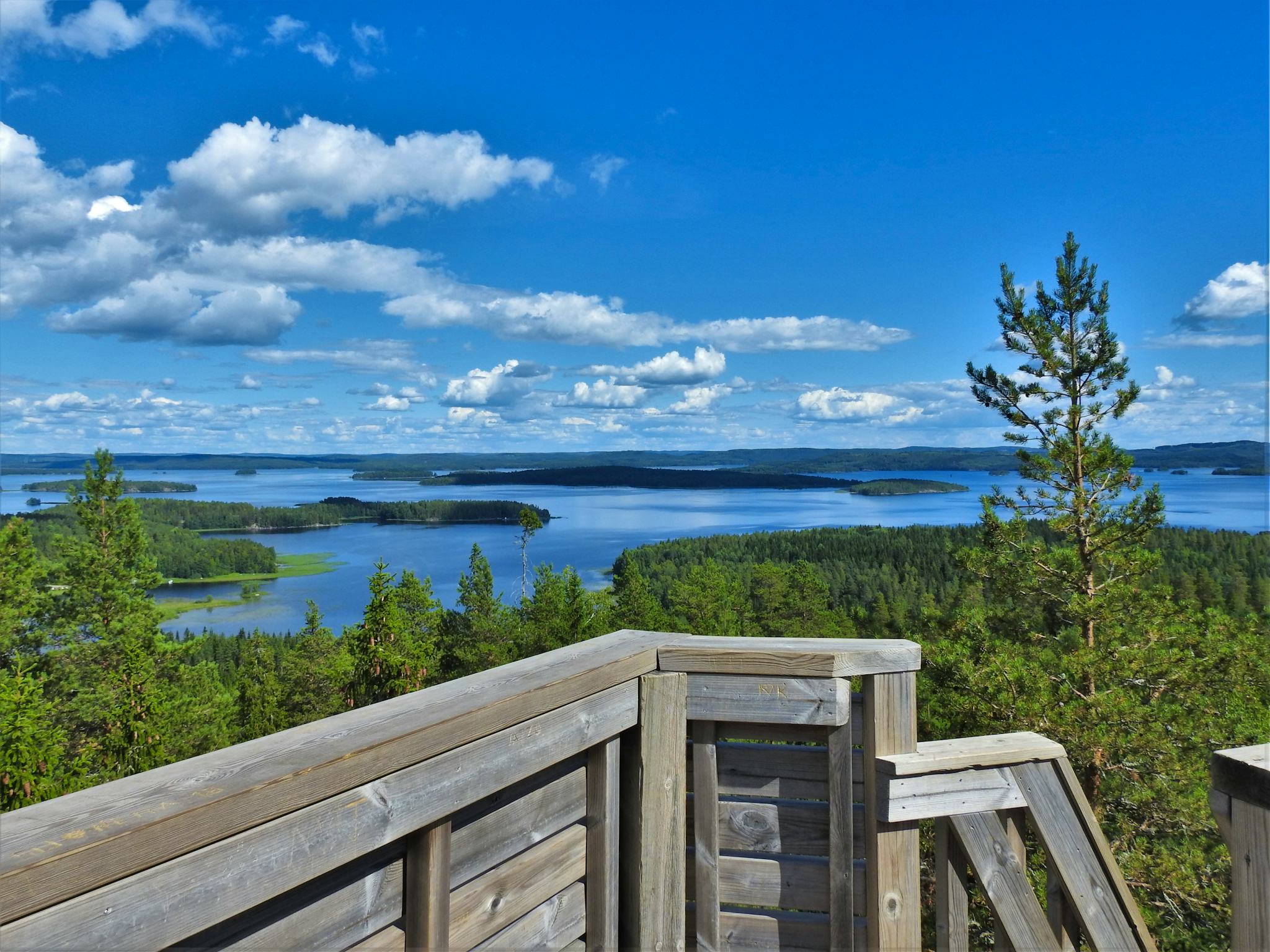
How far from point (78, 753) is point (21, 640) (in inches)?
174

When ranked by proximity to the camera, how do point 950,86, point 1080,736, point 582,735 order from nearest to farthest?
1. point 582,735
2. point 1080,736
3. point 950,86

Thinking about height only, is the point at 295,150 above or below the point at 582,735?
above

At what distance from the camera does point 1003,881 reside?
5.34ft

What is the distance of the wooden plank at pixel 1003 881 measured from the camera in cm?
162

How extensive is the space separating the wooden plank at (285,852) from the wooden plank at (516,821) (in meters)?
0.08

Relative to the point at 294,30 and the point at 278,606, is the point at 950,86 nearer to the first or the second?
the point at 294,30

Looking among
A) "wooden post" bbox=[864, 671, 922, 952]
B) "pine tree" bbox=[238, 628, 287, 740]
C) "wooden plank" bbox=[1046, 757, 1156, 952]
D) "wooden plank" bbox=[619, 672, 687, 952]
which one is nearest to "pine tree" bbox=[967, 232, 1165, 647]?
"wooden plank" bbox=[1046, 757, 1156, 952]

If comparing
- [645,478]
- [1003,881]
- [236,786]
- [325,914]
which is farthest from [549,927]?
[645,478]

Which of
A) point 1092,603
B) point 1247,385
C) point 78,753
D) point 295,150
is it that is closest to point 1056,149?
point 1247,385

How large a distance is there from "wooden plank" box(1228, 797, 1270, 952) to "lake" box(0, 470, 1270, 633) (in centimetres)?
3368

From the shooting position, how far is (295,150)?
4281 centimetres

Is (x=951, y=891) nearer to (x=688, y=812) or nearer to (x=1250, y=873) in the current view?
(x=688, y=812)

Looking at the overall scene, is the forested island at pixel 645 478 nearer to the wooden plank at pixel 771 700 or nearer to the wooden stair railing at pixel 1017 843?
the wooden stair railing at pixel 1017 843

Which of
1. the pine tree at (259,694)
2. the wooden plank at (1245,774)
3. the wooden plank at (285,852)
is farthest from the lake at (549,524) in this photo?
the wooden plank at (285,852)
